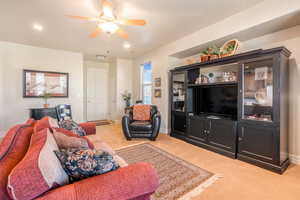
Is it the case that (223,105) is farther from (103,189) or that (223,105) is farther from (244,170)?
(103,189)

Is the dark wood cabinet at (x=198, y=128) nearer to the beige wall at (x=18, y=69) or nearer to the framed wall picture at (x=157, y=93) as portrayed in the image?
the framed wall picture at (x=157, y=93)

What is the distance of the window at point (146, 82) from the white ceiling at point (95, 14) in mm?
1217

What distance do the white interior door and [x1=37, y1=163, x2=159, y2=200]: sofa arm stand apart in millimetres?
5770

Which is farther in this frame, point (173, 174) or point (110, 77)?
point (110, 77)

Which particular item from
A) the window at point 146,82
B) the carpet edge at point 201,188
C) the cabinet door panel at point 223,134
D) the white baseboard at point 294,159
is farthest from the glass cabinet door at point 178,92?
the white baseboard at point 294,159

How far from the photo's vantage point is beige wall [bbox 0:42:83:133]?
4020mm

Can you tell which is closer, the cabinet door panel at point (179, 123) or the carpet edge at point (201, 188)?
the carpet edge at point (201, 188)

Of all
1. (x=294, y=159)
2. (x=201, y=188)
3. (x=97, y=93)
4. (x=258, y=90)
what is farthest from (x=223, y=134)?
(x=97, y=93)

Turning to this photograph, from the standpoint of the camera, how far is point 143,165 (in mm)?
1052

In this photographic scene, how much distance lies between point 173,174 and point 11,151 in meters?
1.84

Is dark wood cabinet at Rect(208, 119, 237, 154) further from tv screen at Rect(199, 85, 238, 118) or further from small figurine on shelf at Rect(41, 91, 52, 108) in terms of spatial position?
small figurine on shelf at Rect(41, 91, 52, 108)

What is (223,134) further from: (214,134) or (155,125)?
(155,125)

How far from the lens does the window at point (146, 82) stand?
17.3 ft

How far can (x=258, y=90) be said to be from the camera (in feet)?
8.56
